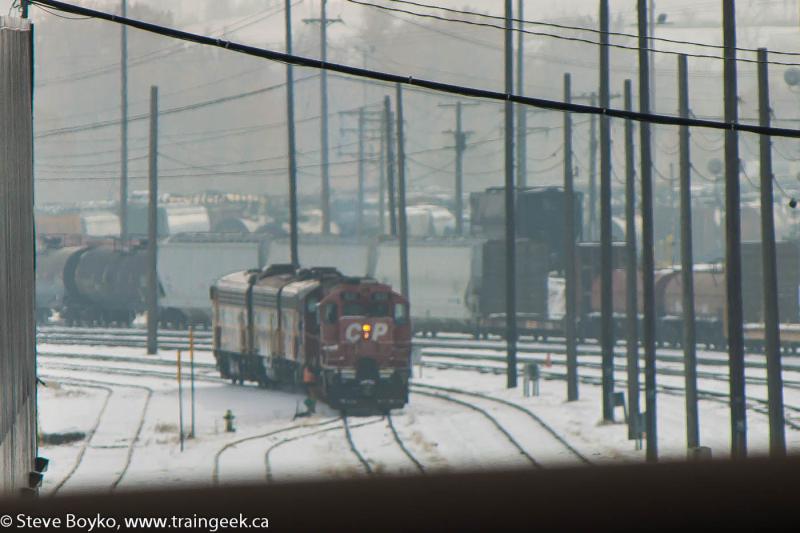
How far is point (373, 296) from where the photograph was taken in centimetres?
2994

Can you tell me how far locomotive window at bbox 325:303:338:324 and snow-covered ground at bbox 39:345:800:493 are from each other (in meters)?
2.19

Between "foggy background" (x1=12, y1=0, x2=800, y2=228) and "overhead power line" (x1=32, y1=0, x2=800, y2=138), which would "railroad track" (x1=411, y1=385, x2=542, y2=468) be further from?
"foggy background" (x1=12, y1=0, x2=800, y2=228)

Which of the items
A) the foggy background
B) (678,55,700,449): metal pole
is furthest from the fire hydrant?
the foggy background

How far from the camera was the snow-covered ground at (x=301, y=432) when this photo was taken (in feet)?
71.7

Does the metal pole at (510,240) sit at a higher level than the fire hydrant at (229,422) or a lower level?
higher

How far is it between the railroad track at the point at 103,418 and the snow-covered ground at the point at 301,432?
0.04m

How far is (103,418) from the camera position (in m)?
28.7

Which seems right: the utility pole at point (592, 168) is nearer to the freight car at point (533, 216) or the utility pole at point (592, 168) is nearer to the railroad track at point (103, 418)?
the freight car at point (533, 216)

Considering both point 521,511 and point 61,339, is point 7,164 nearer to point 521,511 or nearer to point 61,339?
point 521,511

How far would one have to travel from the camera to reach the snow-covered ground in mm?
21859

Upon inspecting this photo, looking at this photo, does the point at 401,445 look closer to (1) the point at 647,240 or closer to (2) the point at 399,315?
(2) the point at 399,315

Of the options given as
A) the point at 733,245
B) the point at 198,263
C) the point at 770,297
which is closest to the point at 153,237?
the point at 198,263

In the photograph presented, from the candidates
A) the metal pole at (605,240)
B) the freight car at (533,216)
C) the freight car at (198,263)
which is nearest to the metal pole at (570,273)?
the metal pole at (605,240)

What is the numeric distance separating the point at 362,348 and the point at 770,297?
10712mm
